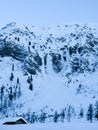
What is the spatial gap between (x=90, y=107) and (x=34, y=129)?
5570 inches

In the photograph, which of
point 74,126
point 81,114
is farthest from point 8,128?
point 81,114

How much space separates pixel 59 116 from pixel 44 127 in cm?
13432

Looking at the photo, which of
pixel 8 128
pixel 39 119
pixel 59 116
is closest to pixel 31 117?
pixel 39 119

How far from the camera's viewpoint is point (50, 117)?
189 metres

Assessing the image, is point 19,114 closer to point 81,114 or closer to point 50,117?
point 50,117

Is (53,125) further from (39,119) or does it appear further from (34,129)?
(39,119)

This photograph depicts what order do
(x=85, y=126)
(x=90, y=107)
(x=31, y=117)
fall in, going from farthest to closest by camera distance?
(x=90, y=107)
(x=31, y=117)
(x=85, y=126)

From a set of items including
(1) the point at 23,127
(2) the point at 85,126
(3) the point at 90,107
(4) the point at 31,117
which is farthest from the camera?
(3) the point at 90,107

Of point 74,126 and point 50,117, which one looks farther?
point 50,117

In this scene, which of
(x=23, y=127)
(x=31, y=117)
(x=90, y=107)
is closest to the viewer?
(x=23, y=127)

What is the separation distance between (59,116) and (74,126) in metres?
137

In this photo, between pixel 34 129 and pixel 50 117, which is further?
pixel 50 117

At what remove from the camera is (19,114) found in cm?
19150

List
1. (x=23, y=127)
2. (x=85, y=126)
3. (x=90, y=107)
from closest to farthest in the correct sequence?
(x=85, y=126)
(x=23, y=127)
(x=90, y=107)
